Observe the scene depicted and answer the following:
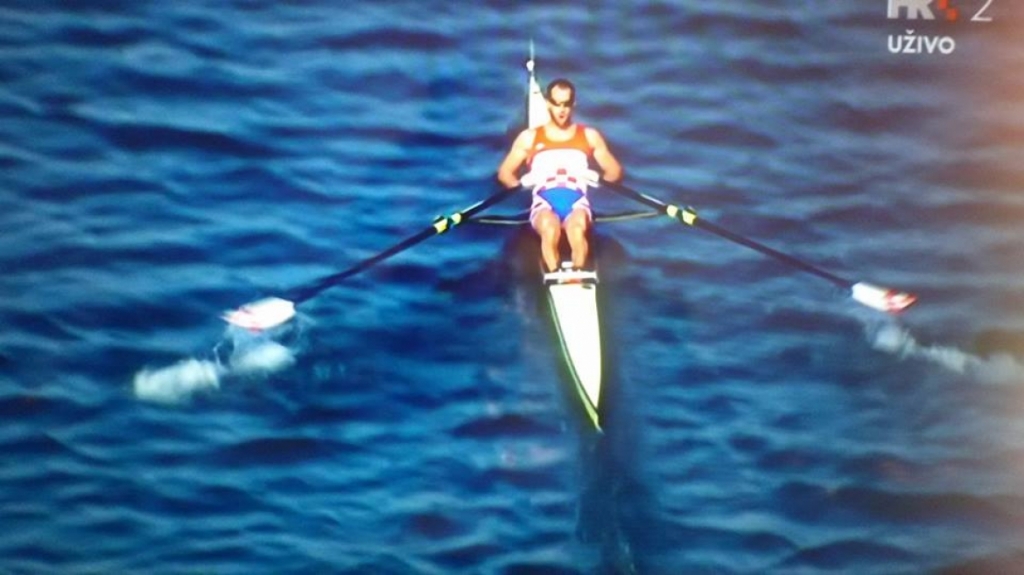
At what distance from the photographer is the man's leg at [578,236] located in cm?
295

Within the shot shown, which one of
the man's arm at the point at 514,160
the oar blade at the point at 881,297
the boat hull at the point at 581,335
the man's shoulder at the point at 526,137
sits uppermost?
the man's shoulder at the point at 526,137

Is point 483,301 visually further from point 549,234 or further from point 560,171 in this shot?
point 560,171

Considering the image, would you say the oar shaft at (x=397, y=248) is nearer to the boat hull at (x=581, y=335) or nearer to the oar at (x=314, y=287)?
the oar at (x=314, y=287)

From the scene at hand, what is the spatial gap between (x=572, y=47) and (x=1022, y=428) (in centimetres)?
124

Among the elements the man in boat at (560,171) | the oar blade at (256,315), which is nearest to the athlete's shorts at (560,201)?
the man in boat at (560,171)

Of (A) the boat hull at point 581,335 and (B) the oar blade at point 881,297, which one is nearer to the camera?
(A) the boat hull at point 581,335

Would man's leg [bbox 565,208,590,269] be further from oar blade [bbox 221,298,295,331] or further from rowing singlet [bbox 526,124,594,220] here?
oar blade [bbox 221,298,295,331]

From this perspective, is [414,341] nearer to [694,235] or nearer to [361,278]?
[361,278]

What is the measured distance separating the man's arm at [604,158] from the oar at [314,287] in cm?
19

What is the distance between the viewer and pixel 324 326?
2865 millimetres

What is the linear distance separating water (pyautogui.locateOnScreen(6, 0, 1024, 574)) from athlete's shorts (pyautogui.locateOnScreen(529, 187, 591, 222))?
4cm

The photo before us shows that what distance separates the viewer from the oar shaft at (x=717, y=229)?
2990 millimetres

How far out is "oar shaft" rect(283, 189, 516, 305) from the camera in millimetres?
2859

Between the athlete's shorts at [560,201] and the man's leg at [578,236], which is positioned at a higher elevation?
the athlete's shorts at [560,201]
